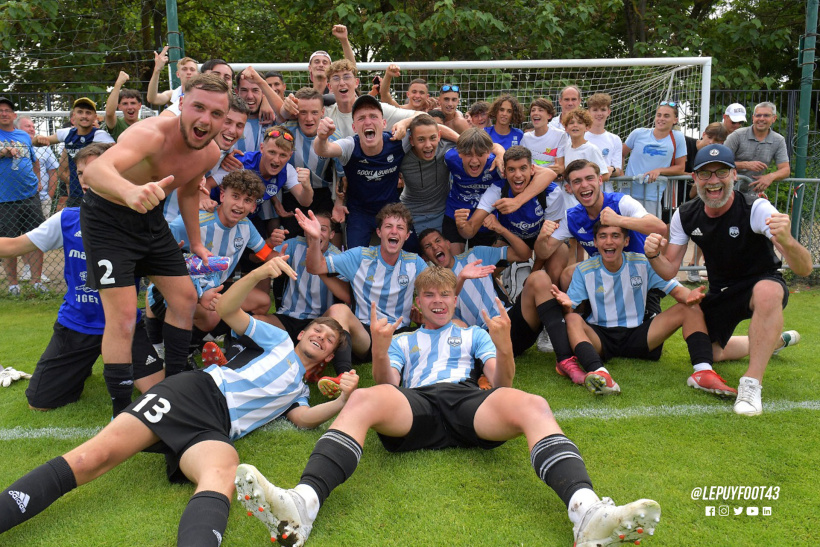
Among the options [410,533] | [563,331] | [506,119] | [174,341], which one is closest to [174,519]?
[410,533]

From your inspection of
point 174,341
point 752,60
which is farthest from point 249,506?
point 752,60

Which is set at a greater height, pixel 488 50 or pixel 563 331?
pixel 488 50

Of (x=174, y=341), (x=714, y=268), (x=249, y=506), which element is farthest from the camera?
(x=714, y=268)

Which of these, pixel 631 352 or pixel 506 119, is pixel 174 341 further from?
pixel 506 119

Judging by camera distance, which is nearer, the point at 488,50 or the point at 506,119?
the point at 506,119

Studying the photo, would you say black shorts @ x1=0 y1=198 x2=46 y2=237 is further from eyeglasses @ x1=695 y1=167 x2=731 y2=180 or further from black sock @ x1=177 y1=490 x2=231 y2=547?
eyeglasses @ x1=695 y1=167 x2=731 y2=180

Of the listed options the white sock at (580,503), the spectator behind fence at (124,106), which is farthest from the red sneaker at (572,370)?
the spectator behind fence at (124,106)

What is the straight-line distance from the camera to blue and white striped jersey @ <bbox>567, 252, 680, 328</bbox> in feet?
15.5

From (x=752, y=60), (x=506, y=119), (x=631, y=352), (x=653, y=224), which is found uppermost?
(x=752, y=60)

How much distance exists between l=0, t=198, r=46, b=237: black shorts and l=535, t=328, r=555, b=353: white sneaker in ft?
21.1

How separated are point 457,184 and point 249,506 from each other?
370 centimetres

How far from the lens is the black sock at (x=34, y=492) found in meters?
2.60

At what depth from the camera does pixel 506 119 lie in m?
6.28

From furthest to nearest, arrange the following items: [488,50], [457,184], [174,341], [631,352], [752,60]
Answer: [752,60]
[488,50]
[457,184]
[631,352]
[174,341]
